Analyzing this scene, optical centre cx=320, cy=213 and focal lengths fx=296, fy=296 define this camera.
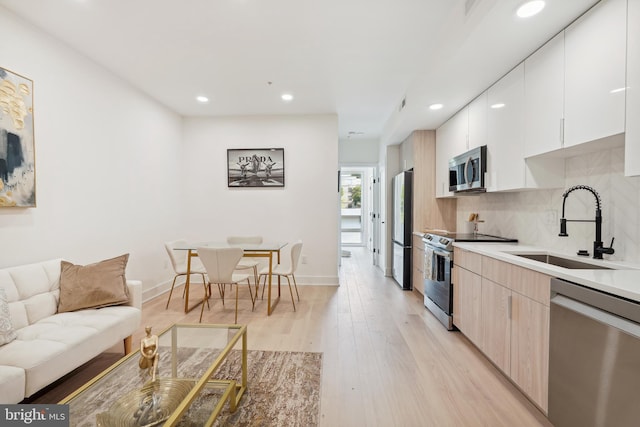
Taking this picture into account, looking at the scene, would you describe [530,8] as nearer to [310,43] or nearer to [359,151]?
[310,43]

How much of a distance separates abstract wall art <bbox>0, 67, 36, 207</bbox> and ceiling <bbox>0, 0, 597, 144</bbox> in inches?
23.5

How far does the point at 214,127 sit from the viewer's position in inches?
194

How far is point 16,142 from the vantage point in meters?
2.31

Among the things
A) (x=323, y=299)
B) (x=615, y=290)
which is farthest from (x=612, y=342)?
(x=323, y=299)

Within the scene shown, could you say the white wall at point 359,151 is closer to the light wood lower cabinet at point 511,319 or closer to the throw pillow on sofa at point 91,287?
the light wood lower cabinet at point 511,319

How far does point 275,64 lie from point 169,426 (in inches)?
124

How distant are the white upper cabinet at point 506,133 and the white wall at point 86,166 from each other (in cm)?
401

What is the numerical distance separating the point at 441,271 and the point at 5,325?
137 inches

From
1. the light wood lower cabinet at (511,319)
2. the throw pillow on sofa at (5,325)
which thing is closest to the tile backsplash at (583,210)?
the light wood lower cabinet at (511,319)

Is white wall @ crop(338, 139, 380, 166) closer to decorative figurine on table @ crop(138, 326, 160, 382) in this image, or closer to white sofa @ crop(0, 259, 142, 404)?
white sofa @ crop(0, 259, 142, 404)

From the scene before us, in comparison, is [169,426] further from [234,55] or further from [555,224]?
[234,55]

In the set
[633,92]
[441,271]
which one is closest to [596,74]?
[633,92]

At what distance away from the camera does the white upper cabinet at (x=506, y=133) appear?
2.42 m

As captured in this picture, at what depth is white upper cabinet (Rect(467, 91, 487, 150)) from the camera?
299cm
